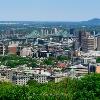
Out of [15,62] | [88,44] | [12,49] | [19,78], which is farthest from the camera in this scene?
[88,44]

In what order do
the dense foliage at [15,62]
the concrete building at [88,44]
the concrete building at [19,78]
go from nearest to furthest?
the concrete building at [19,78]
the dense foliage at [15,62]
the concrete building at [88,44]

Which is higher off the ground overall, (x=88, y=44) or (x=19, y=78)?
(x=19, y=78)

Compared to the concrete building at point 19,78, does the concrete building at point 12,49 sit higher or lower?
lower

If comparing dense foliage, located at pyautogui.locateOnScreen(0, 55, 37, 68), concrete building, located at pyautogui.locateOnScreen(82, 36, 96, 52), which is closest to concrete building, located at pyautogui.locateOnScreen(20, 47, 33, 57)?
dense foliage, located at pyautogui.locateOnScreen(0, 55, 37, 68)

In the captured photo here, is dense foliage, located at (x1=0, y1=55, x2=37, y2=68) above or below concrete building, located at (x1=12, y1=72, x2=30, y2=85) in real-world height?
below

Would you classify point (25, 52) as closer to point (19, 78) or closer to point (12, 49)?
point (12, 49)

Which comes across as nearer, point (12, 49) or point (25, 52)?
point (25, 52)

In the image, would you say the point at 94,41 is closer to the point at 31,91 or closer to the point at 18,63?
the point at 18,63

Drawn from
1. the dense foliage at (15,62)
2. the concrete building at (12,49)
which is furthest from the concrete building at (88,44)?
the dense foliage at (15,62)

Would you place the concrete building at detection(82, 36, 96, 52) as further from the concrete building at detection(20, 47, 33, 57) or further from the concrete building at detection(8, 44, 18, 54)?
the concrete building at detection(8, 44, 18, 54)

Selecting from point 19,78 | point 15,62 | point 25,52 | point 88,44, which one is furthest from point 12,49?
point 19,78

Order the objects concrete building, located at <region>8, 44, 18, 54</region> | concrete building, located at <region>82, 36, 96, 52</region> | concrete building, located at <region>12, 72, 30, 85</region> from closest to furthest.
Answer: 1. concrete building, located at <region>12, 72, 30, 85</region>
2. concrete building, located at <region>8, 44, 18, 54</region>
3. concrete building, located at <region>82, 36, 96, 52</region>

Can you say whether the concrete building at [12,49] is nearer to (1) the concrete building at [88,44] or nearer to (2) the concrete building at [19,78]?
(1) the concrete building at [88,44]

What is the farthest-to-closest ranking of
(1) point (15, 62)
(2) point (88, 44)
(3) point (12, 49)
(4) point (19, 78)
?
(2) point (88, 44) → (3) point (12, 49) → (1) point (15, 62) → (4) point (19, 78)
